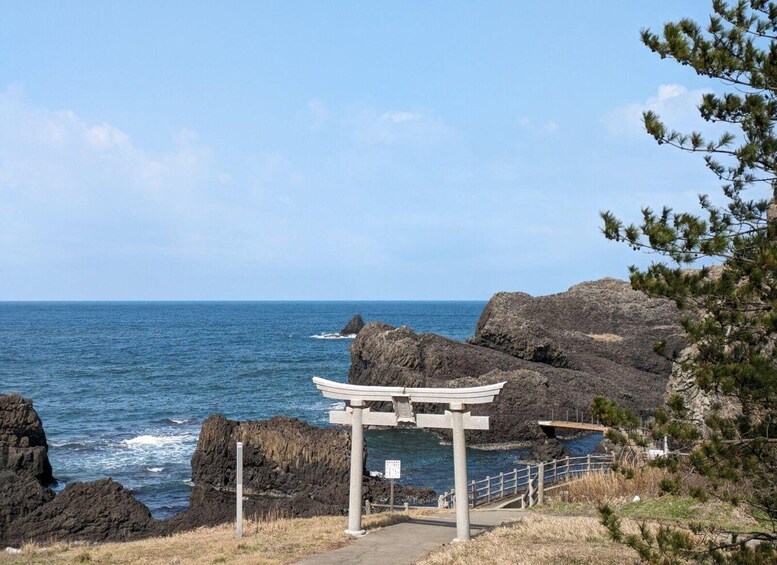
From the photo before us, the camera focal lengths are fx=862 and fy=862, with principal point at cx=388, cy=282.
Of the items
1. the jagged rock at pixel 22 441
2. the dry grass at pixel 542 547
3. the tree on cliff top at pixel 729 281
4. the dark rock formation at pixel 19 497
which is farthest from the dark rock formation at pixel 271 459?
the tree on cliff top at pixel 729 281

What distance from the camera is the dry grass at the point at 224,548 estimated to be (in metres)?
15.2

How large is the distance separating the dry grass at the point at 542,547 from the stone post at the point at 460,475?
435 millimetres

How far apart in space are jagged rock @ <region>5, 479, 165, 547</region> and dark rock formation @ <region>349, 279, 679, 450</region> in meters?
22.9

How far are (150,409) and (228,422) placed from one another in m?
23.2

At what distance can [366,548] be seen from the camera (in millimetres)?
15805

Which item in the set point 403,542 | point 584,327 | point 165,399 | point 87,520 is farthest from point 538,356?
point 403,542

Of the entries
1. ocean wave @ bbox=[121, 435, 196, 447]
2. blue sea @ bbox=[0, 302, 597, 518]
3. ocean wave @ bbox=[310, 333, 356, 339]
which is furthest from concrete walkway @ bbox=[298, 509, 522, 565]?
ocean wave @ bbox=[310, 333, 356, 339]

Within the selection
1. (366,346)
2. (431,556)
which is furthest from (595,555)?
(366,346)

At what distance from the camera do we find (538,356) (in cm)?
6275

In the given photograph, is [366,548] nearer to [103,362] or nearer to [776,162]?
[776,162]

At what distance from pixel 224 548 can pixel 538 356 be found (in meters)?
48.9

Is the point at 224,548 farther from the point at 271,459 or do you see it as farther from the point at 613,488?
the point at 271,459

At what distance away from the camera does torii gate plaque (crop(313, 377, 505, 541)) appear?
639 inches

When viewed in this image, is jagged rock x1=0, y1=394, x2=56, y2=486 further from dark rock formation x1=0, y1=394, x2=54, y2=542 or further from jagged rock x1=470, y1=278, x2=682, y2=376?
jagged rock x1=470, y1=278, x2=682, y2=376
